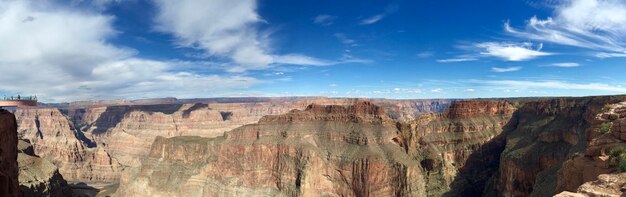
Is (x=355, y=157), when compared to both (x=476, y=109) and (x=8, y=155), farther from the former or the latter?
(x=8, y=155)

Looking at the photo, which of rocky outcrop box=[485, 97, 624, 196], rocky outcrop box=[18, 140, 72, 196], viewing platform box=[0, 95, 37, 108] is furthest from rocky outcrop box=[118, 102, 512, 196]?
viewing platform box=[0, 95, 37, 108]

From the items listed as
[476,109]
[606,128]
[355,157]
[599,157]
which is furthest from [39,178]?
[476,109]

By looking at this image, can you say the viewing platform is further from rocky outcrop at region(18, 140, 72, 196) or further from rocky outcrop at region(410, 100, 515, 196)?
rocky outcrop at region(410, 100, 515, 196)

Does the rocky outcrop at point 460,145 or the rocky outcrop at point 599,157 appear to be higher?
the rocky outcrop at point 599,157

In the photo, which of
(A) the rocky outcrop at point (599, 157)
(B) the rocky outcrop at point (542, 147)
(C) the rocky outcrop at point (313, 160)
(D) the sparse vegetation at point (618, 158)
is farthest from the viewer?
(C) the rocky outcrop at point (313, 160)

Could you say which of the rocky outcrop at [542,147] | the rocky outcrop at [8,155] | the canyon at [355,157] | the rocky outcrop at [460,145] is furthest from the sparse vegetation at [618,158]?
the rocky outcrop at [460,145]

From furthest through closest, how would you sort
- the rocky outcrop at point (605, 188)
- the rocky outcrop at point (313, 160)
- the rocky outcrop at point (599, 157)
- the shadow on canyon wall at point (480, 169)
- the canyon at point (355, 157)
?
the shadow on canyon wall at point (480, 169) < the rocky outcrop at point (313, 160) < the canyon at point (355, 157) < the rocky outcrop at point (599, 157) < the rocky outcrop at point (605, 188)

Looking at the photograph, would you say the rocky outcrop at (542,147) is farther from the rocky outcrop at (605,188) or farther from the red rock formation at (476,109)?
the rocky outcrop at (605,188)
